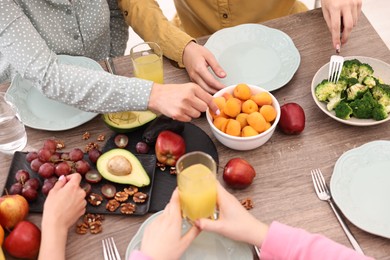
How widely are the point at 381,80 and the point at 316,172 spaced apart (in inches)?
14.2

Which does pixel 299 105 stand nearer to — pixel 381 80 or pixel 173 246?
pixel 381 80

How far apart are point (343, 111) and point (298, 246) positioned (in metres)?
0.42

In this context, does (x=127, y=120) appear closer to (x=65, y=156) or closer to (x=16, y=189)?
(x=65, y=156)

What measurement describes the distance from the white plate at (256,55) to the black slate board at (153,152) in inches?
8.7

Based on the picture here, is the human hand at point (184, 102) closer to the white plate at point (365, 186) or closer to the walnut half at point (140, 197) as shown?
the walnut half at point (140, 197)

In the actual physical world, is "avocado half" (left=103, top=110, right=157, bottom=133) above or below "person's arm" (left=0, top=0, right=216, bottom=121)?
below

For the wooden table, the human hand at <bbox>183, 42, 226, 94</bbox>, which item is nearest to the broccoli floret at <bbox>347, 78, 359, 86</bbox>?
the wooden table

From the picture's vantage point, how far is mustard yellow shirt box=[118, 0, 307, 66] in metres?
1.43

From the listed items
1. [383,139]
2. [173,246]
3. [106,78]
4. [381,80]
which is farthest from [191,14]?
[173,246]

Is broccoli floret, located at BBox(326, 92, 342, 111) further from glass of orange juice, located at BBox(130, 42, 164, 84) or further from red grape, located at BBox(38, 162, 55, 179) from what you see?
red grape, located at BBox(38, 162, 55, 179)

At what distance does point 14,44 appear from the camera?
121cm

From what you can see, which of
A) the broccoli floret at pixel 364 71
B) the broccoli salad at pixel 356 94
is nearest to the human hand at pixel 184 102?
the broccoli salad at pixel 356 94

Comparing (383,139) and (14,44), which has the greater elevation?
(14,44)

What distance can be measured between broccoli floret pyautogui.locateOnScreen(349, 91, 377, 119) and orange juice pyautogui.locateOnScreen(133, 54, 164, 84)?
20.7 inches
